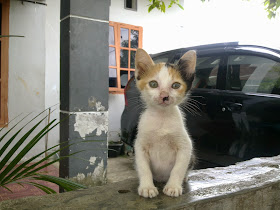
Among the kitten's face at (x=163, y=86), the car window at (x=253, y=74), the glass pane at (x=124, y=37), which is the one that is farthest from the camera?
the glass pane at (x=124, y=37)

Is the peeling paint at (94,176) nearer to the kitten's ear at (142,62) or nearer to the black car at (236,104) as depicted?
the black car at (236,104)

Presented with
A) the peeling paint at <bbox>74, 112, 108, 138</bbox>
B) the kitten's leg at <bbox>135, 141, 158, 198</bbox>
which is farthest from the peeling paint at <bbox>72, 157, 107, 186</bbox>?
the kitten's leg at <bbox>135, 141, 158, 198</bbox>

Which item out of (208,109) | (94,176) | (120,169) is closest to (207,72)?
(208,109)

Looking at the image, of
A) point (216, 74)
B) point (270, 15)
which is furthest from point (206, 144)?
point (270, 15)

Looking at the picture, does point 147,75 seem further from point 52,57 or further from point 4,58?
point 52,57

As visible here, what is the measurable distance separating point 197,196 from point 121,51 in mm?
4863

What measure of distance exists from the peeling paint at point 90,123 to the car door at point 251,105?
1337 millimetres

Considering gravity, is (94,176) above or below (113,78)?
below

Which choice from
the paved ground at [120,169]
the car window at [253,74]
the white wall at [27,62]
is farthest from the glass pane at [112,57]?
the car window at [253,74]

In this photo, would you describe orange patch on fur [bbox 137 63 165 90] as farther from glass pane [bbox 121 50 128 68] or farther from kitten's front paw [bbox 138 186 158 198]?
glass pane [bbox 121 50 128 68]

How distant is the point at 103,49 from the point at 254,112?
170cm

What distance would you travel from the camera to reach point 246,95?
2.89 metres

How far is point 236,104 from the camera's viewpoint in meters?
2.91

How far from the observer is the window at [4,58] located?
168 inches
